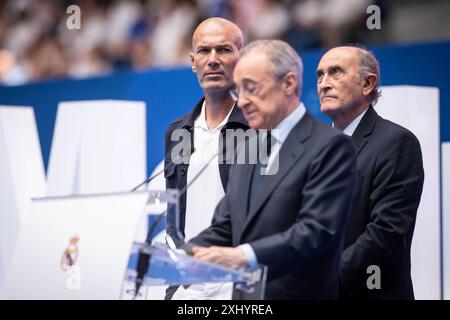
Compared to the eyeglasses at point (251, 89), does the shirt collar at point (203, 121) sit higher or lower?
lower

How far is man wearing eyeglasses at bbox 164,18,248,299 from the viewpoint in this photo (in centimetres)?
365

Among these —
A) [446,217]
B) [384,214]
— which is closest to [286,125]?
[384,214]

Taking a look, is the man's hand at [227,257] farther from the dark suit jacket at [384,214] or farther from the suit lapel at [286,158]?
the dark suit jacket at [384,214]

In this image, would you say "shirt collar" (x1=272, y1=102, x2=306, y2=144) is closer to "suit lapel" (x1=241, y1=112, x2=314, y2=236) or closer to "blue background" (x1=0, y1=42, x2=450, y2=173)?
"suit lapel" (x1=241, y1=112, x2=314, y2=236)

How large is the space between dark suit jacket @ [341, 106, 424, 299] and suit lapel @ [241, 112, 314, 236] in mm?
647

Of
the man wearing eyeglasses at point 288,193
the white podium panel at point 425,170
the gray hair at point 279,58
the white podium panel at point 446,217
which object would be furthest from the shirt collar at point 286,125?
the white podium panel at point 446,217

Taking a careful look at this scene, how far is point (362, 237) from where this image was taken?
3363 millimetres

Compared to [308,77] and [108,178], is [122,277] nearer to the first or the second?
[308,77]

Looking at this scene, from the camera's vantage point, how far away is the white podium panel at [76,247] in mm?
2768

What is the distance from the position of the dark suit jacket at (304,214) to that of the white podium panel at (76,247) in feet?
1.28

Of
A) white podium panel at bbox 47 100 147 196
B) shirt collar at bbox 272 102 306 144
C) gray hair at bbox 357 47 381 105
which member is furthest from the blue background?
shirt collar at bbox 272 102 306 144

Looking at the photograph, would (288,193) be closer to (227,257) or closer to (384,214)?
(227,257)

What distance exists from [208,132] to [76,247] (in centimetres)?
106

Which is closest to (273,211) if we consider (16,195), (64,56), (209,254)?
(209,254)
